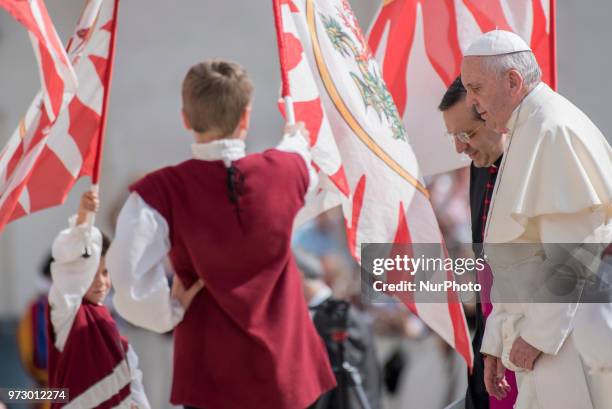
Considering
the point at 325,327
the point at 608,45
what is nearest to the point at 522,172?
the point at 325,327

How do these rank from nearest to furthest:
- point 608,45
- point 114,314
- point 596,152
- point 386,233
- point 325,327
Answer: point 596,152
point 386,233
point 325,327
point 114,314
point 608,45

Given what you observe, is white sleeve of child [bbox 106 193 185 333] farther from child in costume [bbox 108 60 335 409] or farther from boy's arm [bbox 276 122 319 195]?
boy's arm [bbox 276 122 319 195]

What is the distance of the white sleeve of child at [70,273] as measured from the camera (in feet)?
15.1

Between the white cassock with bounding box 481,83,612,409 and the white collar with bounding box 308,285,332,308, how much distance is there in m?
2.51

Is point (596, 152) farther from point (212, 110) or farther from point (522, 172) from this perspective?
point (212, 110)

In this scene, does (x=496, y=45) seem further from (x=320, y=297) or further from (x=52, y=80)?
(x=320, y=297)

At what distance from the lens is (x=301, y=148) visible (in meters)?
4.19

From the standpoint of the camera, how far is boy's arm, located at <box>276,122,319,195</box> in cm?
415

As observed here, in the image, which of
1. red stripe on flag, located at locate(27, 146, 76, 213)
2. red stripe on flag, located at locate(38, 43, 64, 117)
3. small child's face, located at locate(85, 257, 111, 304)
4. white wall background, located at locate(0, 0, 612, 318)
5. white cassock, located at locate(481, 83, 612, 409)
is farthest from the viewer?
white wall background, located at locate(0, 0, 612, 318)

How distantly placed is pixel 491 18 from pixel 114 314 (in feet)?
10.5

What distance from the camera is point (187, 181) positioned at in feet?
13.0

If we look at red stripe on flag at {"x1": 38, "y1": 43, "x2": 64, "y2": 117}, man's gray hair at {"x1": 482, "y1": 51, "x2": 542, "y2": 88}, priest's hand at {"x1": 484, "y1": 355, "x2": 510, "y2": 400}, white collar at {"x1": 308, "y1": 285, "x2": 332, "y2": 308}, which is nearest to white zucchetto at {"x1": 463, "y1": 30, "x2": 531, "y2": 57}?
man's gray hair at {"x1": 482, "y1": 51, "x2": 542, "y2": 88}

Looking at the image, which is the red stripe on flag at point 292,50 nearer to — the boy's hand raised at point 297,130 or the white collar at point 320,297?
the boy's hand raised at point 297,130

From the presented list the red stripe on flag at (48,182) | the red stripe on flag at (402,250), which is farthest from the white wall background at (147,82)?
the red stripe on flag at (402,250)
